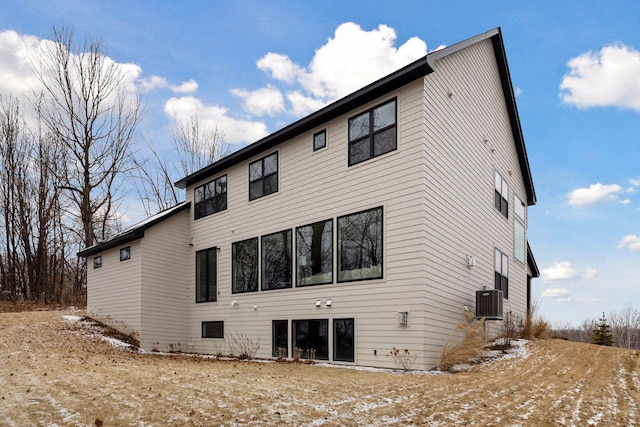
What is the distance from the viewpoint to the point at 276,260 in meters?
13.4

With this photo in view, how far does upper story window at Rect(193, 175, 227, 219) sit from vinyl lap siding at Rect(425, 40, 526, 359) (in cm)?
760

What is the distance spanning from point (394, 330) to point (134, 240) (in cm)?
996

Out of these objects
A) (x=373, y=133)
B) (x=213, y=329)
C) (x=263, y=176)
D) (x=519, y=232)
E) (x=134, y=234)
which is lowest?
(x=213, y=329)

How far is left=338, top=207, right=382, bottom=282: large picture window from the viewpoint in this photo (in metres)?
10.8

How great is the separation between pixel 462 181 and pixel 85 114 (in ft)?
72.7

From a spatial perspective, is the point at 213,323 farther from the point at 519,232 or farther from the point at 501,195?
the point at 519,232

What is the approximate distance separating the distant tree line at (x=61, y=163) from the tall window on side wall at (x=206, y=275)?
12.7 metres

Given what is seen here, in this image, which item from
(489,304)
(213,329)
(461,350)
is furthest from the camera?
(213,329)

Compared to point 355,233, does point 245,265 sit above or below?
below

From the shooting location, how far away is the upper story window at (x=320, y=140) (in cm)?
1231

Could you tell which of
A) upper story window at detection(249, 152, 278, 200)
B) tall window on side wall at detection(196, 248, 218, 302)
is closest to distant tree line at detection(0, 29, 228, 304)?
tall window on side wall at detection(196, 248, 218, 302)

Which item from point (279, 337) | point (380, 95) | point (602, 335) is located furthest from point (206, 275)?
point (602, 335)

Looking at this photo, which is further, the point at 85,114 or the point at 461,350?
the point at 85,114

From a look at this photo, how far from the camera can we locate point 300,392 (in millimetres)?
7062
